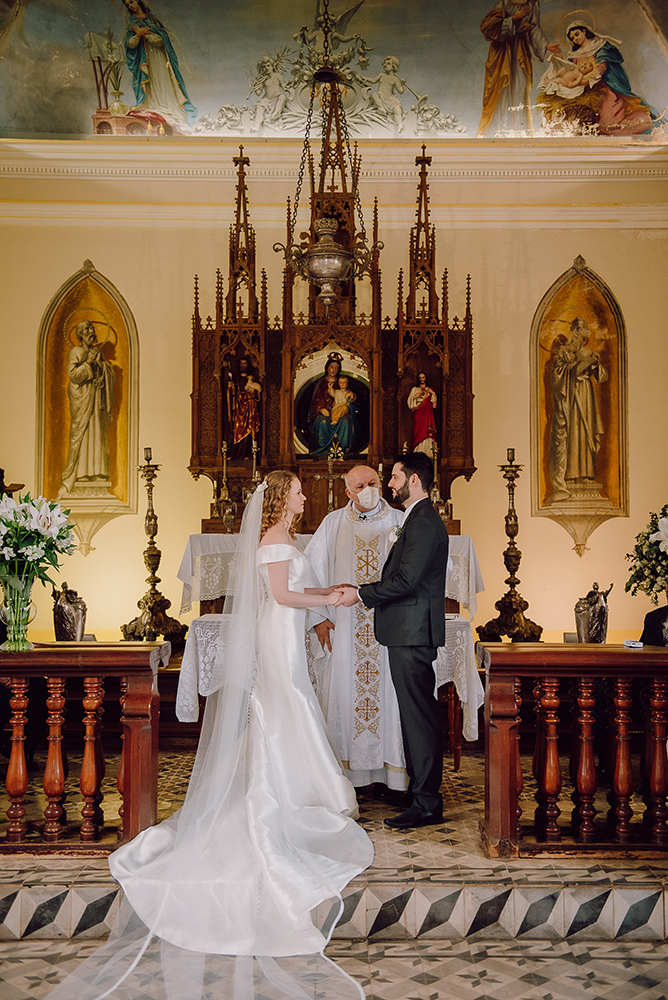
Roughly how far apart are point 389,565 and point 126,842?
6.40ft

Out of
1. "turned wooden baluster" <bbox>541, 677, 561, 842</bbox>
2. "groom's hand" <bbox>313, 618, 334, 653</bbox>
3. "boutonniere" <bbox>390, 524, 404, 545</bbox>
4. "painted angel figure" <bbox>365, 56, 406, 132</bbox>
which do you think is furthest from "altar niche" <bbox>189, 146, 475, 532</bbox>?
"turned wooden baluster" <bbox>541, 677, 561, 842</bbox>

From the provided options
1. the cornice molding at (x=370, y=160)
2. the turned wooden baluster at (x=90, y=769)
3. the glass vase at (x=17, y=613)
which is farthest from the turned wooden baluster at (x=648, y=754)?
the cornice molding at (x=370, y=160)

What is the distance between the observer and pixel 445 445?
27.7 feet

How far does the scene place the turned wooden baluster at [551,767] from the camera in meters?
4.33

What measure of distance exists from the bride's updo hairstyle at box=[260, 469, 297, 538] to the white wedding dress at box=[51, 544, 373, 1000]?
16 centimetres

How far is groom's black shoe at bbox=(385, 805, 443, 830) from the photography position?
4.75 meters

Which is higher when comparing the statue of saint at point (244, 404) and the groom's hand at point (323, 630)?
the statue of saint at point (244, 404)

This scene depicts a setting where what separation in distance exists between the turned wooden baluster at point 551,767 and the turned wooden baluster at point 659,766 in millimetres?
453

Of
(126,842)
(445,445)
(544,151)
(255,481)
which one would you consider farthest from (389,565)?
(544,151)

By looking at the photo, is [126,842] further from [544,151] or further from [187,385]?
[544,151]

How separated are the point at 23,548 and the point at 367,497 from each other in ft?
6.58

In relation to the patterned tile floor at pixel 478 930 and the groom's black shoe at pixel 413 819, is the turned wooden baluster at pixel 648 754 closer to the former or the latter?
the patterned tile floor at pixel 478 930

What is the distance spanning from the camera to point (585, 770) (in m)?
4.34

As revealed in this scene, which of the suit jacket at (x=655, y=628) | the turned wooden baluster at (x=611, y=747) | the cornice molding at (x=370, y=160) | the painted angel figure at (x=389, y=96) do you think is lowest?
the turned wooden baluster at (x=611, y=747)
